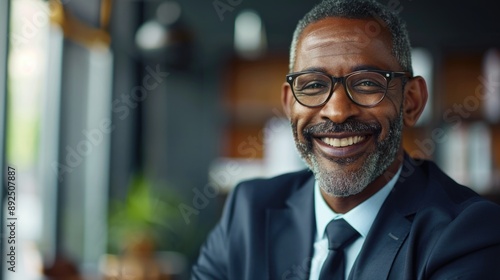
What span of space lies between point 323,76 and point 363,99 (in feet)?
0.32

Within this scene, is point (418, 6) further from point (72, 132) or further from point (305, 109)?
point (305, 109)

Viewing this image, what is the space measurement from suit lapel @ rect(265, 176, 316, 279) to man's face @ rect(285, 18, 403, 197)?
0.16 metres

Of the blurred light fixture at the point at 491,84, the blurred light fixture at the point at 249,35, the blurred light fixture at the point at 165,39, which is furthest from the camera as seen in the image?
the blurred light fixture at the point at 249,35

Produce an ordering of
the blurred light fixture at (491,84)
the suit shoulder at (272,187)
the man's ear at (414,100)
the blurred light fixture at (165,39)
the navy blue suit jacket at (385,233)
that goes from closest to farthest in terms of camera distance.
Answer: the navy blue suit jacket at (385,233)
the man's ear at (414,100)
the suit shoulder at (272,187)
the blurred light fixture at (165,39)
the blurred light fixture at (491,84)

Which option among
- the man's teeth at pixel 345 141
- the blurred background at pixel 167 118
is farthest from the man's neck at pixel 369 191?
the blurred background at pixel 167 118

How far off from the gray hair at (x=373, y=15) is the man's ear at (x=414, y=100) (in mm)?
35

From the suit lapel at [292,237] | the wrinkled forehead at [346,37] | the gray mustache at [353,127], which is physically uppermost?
the wrinkled forehead at [346,37]

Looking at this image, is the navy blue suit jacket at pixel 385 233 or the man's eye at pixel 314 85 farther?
the man's eye at pixel 314 85

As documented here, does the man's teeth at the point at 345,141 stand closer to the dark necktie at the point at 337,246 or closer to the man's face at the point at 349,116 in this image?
the man's face at the point at 349,116

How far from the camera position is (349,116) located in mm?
1321

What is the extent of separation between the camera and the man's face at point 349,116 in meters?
1.33

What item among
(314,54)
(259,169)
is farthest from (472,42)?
(314,54)

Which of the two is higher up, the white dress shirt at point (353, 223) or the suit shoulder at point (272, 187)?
the suit shoulder at point (272, 187)

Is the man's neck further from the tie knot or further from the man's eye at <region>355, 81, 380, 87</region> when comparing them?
the man's eye at <region>355, 81, 380, 87</region>
